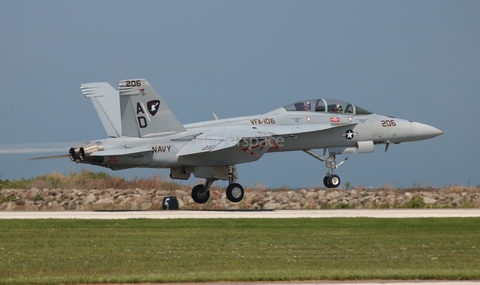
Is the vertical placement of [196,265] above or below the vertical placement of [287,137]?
below

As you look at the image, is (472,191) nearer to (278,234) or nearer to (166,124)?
(166,124)

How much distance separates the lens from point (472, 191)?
122 ft

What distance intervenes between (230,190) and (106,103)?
650cm

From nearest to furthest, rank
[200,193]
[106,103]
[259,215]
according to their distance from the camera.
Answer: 1. [259,215]
2. [200,193]
3. [106,103]

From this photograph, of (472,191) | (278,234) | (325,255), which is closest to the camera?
(325,255)

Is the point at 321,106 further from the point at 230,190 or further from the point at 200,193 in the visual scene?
the point at 200,193

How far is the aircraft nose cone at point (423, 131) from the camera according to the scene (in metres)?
31.1

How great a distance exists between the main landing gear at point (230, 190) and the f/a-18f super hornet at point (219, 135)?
0.04 m

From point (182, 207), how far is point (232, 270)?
61.3 feet

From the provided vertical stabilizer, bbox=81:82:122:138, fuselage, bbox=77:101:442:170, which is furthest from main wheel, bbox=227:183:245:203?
vertical stabilizer, bbox=81:82:122:138

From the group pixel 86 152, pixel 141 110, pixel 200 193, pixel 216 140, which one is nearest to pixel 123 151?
pixel 86 152

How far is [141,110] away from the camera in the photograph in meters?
26.6

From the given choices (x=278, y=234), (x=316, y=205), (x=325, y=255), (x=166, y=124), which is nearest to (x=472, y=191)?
(x=316, y=205)

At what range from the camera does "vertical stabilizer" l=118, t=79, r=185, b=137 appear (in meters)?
26.4
